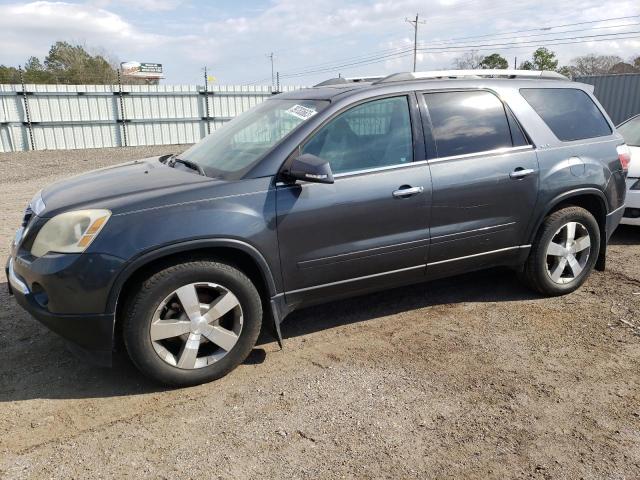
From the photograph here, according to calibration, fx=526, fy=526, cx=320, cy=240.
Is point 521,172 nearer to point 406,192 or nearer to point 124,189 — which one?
point 406,192

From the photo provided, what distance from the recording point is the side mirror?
10.3ft

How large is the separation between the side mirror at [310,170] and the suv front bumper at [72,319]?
1.34 metres

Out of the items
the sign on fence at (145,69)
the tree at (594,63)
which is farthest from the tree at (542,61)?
the sign on fence at (145,69)

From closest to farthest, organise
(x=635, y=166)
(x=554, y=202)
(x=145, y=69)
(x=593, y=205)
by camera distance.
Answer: (x=554, y=202), (x=593, y=205), (x=635, y=166), (x=145, y=69)

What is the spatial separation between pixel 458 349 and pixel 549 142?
1.87 meters

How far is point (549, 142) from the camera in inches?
167

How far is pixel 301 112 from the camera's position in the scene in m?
3.69

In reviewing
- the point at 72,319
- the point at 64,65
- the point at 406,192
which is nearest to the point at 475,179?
the point at 406,192

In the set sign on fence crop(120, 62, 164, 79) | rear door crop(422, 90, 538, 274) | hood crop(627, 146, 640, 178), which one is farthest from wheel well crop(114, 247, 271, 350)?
sign on fence crop(120, 62, 164, 79)

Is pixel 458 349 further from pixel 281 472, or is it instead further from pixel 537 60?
pixel 537 60

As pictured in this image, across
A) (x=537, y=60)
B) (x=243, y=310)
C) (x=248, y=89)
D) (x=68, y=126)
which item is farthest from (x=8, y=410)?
(x=537, y=60)

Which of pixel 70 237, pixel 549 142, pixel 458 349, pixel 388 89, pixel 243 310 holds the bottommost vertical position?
pixel 458 349

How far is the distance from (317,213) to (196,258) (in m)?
0.81

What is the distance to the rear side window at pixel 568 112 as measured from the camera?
434cm
